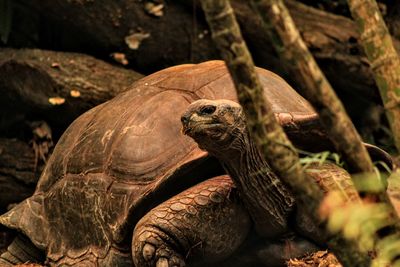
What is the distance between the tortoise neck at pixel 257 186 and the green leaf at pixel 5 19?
12.1 ft

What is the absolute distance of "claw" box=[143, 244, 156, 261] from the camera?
14.8ft

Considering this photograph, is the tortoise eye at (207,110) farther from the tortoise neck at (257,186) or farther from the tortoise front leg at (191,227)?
the tortoise front leg at (191,227)

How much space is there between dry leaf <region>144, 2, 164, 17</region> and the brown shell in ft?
6.78

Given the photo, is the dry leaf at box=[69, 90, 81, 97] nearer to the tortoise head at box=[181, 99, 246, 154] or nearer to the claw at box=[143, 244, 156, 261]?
the claw at box=[143, 244, 156, 261]

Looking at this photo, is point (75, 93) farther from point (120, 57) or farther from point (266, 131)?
point (266, 131)

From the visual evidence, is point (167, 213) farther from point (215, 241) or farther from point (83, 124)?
point (83, 124)

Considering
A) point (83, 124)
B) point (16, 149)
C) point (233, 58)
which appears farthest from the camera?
point (16, 149)

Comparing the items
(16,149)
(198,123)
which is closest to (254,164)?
(198,123)

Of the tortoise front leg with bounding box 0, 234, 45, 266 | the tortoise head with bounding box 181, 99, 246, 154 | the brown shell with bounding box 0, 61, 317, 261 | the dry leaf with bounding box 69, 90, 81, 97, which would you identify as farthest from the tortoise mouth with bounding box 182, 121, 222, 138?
the dry leaf with bounding box 69, 90, 81, 97

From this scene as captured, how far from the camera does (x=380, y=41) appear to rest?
8.90 feet

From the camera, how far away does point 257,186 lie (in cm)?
452

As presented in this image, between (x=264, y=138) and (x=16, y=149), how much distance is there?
5.27m

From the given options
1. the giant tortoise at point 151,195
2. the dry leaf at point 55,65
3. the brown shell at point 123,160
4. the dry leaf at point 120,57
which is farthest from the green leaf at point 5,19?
the brown shell at point 123,160

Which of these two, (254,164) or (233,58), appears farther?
(254,164)
